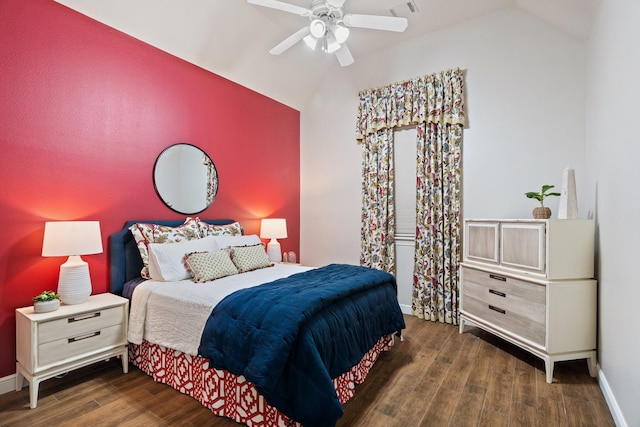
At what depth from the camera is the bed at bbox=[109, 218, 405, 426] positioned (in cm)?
164

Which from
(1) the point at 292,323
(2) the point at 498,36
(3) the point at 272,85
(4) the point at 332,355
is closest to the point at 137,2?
(3) the point at 272,85

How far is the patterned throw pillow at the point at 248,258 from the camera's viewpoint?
2.99m

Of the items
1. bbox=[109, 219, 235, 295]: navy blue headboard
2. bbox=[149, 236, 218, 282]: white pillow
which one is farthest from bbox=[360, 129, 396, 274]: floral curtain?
bbox=[109, 219, 235, 295]: navy blue headboard

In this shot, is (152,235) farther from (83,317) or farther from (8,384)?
(8,384)

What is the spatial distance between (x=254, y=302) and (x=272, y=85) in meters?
3.29

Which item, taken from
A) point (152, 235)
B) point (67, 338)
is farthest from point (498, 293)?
point (67, 338)

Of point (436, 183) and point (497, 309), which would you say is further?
point (436, 183)

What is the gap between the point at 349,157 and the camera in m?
4.50

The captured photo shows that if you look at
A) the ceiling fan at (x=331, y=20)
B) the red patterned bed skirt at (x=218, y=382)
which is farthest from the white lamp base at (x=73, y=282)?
the ceiling fan at (x=331, y=20)

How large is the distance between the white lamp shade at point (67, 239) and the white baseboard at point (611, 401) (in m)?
3.42

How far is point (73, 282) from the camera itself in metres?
2.31

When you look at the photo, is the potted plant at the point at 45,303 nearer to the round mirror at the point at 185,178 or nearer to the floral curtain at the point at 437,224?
the round mirror at the point at 185,178

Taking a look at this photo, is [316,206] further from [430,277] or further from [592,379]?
[592,379]

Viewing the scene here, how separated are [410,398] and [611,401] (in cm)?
121
